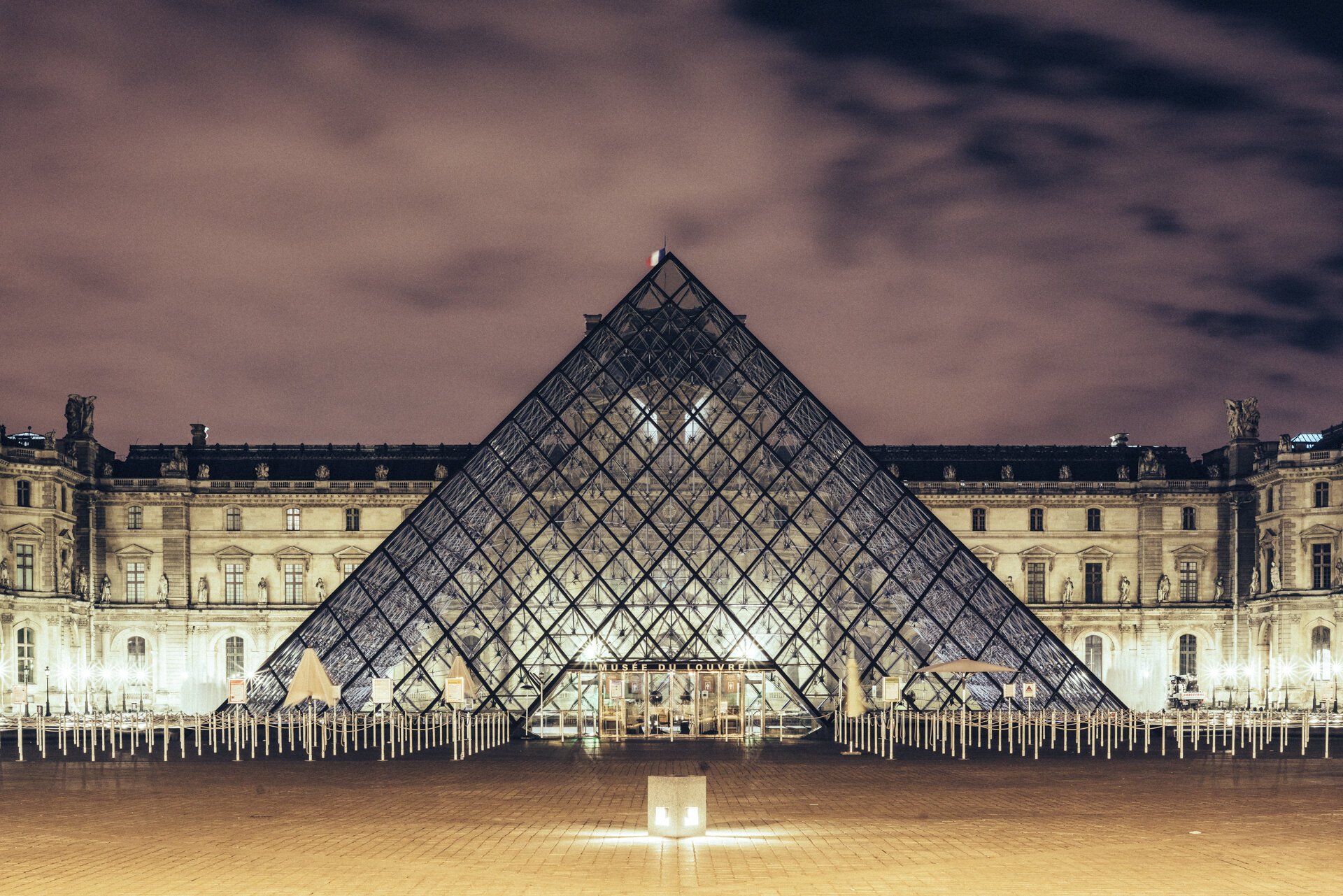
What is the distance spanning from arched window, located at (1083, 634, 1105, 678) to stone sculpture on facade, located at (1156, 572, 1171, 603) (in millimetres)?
2804

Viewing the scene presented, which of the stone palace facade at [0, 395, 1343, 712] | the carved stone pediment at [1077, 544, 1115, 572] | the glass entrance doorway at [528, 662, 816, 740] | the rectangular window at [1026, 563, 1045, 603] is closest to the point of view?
the glass entrance doorway at [528, 662, 816, 740]

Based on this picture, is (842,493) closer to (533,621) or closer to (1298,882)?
(533,621)

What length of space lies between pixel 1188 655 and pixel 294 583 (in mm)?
34143

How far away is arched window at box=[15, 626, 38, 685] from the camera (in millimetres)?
50312

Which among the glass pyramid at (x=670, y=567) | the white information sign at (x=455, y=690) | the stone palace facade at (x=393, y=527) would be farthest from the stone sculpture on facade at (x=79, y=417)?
the white information sign at (x=455, y=690)

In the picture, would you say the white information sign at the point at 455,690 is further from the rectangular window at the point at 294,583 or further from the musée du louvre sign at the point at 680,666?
the rectangular window at the point at 294,583

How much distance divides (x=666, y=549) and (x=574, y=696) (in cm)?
356

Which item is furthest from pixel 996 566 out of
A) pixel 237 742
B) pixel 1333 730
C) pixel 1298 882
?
pixel 1298 882

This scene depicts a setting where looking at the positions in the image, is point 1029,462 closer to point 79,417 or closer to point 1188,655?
point 1188,655

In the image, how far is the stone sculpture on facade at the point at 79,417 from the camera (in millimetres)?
55787

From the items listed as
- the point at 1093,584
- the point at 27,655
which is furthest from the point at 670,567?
the point at 1093,584

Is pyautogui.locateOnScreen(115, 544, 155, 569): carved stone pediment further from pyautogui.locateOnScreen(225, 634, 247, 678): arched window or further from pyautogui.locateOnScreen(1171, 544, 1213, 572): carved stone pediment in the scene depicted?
pyautogui.locateOnScreen(1171, 544, 1213, 572): carved stone pediment

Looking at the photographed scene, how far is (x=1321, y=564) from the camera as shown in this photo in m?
52.2

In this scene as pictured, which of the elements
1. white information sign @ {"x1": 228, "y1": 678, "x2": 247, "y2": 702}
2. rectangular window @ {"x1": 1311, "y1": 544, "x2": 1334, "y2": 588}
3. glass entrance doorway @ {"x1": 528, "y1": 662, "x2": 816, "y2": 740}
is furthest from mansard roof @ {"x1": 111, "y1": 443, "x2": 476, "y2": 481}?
white information sign @ {"x1": 228, "y1": 678, "x2": 247, "y2": 702}
